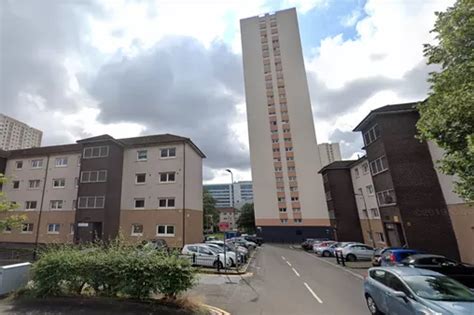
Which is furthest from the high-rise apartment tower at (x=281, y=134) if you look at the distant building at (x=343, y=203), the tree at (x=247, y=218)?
the tree at (x=247, y=218)

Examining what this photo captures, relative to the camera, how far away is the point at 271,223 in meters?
51.1

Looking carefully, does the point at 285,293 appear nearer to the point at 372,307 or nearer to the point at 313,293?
A: the point at 313,293

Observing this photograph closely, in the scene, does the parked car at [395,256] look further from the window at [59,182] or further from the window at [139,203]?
the window at [59,182]

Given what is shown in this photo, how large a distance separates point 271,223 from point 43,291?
45.8 metres

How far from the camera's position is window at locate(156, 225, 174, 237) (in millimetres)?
25241

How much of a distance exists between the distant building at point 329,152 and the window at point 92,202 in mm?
73442

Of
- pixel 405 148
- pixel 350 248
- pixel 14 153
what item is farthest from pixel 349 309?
pixel 14 153

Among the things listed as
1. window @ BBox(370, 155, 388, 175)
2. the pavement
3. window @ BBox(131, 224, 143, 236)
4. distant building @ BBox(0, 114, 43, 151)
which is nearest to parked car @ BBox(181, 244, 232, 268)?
→ the pavement

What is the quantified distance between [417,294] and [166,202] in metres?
23.7

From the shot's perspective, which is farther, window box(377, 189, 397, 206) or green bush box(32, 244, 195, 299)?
window box(377, 189, 397, 206)

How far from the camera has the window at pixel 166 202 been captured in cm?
2614

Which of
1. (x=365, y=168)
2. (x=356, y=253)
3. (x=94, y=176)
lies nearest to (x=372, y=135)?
(x=365, y=168)

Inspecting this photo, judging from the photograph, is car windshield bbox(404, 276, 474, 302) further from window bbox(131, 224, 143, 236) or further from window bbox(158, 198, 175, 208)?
window bbox(131, 224, 143, 236)

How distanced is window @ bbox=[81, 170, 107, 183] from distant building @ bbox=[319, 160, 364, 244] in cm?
3025
